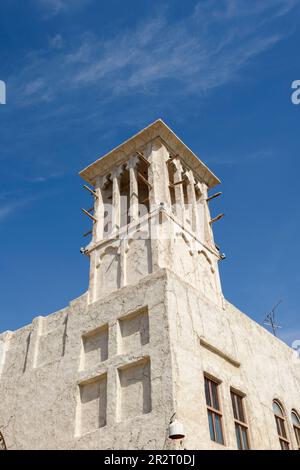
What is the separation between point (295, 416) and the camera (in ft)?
51.8

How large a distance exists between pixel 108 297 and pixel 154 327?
232cm

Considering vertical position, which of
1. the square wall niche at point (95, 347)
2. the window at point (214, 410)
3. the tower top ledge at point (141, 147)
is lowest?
the window at point (214, 410)

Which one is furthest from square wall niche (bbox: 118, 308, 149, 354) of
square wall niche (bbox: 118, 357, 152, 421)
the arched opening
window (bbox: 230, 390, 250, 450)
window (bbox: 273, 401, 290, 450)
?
window (bbox: 273, 401, 290, 450)

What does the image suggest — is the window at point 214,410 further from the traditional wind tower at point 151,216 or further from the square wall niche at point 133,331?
the traditional wind tower at point 151,216

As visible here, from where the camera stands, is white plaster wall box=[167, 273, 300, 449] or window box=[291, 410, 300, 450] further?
window box=[291, 410, 300, 450]

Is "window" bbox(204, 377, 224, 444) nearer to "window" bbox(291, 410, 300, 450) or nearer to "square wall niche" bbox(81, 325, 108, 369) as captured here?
"square wall niche" bbox(81, 325, 108, 369)

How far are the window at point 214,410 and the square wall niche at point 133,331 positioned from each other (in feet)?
6.11

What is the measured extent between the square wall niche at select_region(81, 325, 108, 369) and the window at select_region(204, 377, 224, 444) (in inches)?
107

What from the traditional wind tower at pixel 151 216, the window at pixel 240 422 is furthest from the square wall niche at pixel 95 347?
the window at pixel 240 422

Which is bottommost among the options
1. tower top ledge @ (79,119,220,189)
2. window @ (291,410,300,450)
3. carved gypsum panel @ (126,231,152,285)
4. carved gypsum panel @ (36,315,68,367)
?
window @ (291,410,300,450)

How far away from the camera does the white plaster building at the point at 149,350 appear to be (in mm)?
11297

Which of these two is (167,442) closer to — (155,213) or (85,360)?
(85,360)

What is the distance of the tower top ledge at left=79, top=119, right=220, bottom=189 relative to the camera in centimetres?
1728
